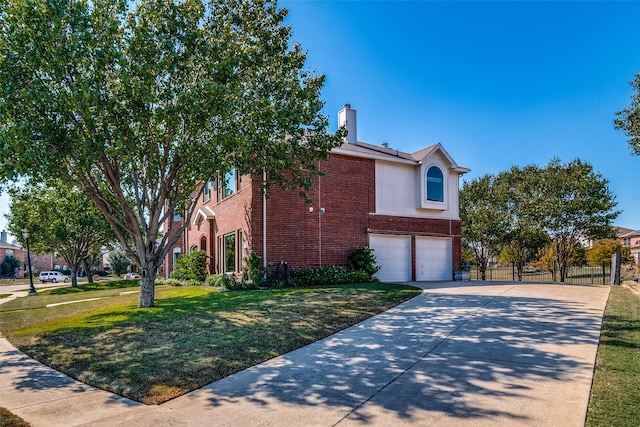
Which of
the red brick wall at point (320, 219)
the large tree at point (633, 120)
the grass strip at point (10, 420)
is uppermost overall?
the large tree at point (633, 120)

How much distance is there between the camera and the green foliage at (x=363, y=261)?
61.3 ft

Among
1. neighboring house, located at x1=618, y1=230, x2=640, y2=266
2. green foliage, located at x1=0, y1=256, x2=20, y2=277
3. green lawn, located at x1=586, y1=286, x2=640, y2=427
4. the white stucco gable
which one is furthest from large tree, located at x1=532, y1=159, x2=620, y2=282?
green foliage, located at x1=0, y1=256, x2=20, y2=277

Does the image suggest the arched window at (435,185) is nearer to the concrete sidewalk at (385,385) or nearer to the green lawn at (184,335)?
the green lawn at (184,335)

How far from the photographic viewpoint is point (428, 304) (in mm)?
12008

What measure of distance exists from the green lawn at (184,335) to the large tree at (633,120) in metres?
8.16

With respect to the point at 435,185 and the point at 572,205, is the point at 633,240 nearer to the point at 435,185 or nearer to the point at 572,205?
Answer: the point at 572,205

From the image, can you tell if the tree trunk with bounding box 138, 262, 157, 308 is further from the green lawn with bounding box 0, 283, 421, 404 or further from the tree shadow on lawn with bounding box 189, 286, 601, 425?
the tree shadow on lawn with bounding box 189, 286, 601, 425

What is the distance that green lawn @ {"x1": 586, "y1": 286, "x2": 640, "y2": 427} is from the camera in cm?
459

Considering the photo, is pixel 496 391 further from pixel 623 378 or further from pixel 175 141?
pixel 175 141

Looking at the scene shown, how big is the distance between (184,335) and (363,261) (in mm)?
10950

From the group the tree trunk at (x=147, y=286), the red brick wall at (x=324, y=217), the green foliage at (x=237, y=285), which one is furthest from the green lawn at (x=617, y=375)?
the tree trunk at (x=147, y=286)

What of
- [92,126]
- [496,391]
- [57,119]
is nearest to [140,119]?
[92,126]

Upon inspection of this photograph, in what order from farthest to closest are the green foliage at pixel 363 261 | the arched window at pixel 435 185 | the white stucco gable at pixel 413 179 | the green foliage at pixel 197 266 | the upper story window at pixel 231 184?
the green foliage at pixel 197 266
the arched window at pixel 435 185
the white stucco gable at pixel 413 179
the upper story window at pixel 231 184
the green foliage at pixel 363 261

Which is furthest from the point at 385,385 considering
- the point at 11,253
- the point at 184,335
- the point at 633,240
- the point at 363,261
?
the point at 11,253
